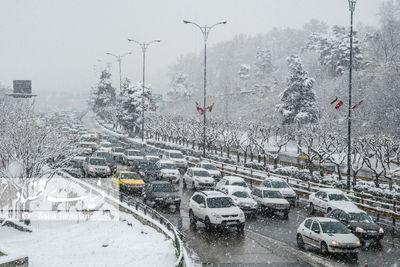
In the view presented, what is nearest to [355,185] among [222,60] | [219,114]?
[219,114]

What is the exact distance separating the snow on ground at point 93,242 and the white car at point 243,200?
5058 millimetres

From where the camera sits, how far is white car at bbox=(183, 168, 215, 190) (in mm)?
35250

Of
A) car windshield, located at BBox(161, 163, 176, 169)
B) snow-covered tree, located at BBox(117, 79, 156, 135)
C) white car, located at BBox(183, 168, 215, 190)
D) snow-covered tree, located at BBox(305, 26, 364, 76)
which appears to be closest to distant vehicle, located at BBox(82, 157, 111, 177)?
car windshield, located at BBox(161, 163, 176, 169)

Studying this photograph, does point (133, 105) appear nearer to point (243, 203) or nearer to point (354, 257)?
point (243, 203)

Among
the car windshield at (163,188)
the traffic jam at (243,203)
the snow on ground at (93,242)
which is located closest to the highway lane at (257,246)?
the traffic jam at (243,203)

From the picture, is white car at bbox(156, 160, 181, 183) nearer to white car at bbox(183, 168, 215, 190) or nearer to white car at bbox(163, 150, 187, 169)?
white car at bbox(183, 168, 215, 190)

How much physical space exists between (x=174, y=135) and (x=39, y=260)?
63.5 m

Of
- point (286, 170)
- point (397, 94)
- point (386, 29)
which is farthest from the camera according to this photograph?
point (386, 29)

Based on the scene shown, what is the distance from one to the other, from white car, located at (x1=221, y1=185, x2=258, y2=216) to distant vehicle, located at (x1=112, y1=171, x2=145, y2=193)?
748 cm

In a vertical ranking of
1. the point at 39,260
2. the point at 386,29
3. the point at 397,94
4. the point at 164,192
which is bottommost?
the point at 39,260

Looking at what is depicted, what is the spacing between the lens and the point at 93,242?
81.7ft

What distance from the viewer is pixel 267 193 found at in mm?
28188

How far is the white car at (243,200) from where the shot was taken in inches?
1041

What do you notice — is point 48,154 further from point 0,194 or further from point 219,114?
point 219,114
